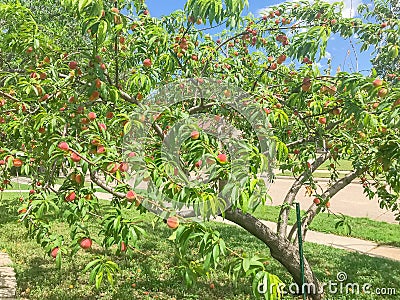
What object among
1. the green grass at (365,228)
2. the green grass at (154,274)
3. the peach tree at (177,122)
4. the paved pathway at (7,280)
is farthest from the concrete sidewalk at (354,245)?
the paved pathway at (7,280)

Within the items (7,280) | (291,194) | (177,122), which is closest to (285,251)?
Result: (291,194)

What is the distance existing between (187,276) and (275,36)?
2882 millimetres

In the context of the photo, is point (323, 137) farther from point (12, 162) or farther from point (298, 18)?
point (12, 162)

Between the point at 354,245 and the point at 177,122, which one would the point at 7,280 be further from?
the point at 354,245

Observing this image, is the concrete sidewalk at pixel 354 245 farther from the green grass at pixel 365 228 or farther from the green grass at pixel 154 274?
the green grass at pixel 154 274

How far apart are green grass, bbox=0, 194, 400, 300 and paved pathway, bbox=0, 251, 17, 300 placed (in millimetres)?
73

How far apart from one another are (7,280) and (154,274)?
173 centimetres

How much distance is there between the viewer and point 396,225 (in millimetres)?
Answer: 8625

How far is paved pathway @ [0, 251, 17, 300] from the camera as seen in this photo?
4.13 m

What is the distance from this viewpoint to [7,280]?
4.54 meters

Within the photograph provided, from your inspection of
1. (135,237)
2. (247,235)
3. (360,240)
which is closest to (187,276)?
(135,237)

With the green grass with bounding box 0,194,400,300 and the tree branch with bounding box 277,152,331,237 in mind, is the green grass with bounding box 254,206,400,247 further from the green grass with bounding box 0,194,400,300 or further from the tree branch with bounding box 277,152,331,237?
the tree branch with bounding box 277,152,331,237

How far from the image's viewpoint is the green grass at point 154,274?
426cm

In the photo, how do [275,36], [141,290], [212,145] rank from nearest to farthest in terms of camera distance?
[212,145] < [275,36] < [141,290]
